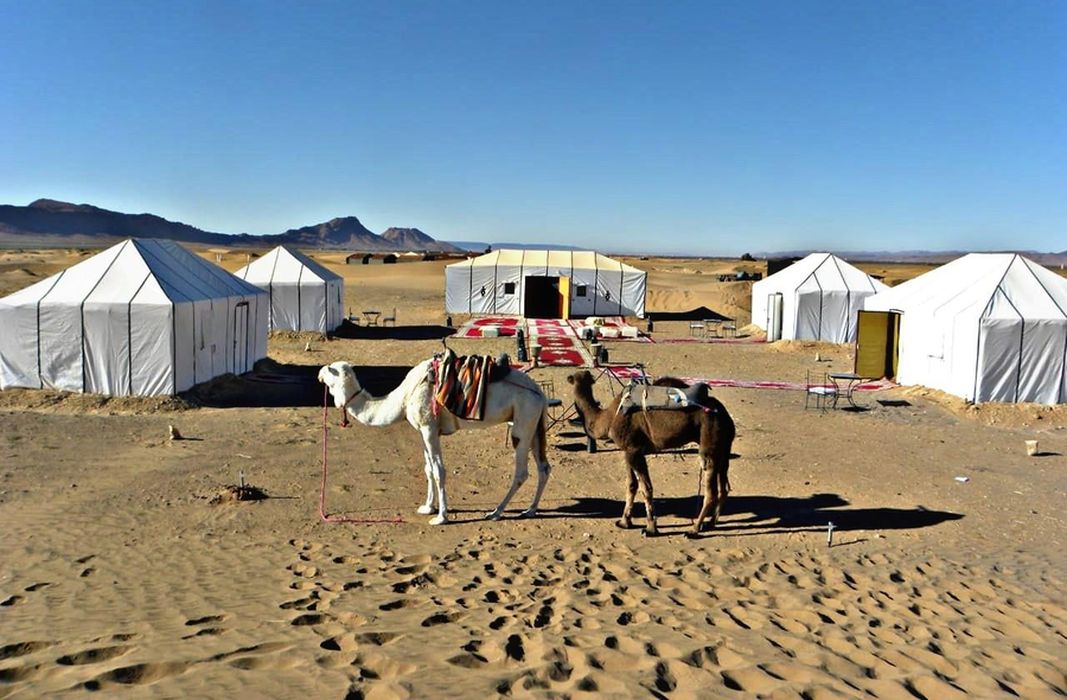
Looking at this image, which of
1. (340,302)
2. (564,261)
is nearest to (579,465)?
(340,302)

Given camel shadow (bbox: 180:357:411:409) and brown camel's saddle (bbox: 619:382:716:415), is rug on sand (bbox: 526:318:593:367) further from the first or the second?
brown camel's saddle (bbox: 619:382:716:415)

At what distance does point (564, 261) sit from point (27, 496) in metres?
31.6

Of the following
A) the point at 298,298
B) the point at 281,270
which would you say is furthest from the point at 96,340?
the point at 281,270

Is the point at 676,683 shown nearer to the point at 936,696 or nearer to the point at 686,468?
the point at 936,696

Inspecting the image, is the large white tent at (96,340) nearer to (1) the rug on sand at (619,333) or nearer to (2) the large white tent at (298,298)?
(2) the large white tent at (298,298)

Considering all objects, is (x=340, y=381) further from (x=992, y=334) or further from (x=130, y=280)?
(x=992, y=334)

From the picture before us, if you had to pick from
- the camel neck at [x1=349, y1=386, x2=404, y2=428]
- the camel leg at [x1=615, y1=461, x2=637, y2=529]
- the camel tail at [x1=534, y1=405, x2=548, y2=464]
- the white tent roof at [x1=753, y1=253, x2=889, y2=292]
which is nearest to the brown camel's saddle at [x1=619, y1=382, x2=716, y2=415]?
the camel leg at [x1=615, y1=461, x2=637, y2=529]

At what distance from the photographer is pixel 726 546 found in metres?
8.80

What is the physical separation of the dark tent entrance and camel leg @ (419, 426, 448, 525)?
29883 mm

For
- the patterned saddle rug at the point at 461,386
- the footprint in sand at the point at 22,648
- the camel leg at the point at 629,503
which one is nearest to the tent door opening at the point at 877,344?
the camel leg at the point at 629,503

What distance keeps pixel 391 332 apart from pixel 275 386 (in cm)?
1232

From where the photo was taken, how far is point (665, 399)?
948 centimetres

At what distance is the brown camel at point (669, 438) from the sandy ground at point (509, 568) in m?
0.38

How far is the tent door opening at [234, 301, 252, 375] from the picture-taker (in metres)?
20.6
